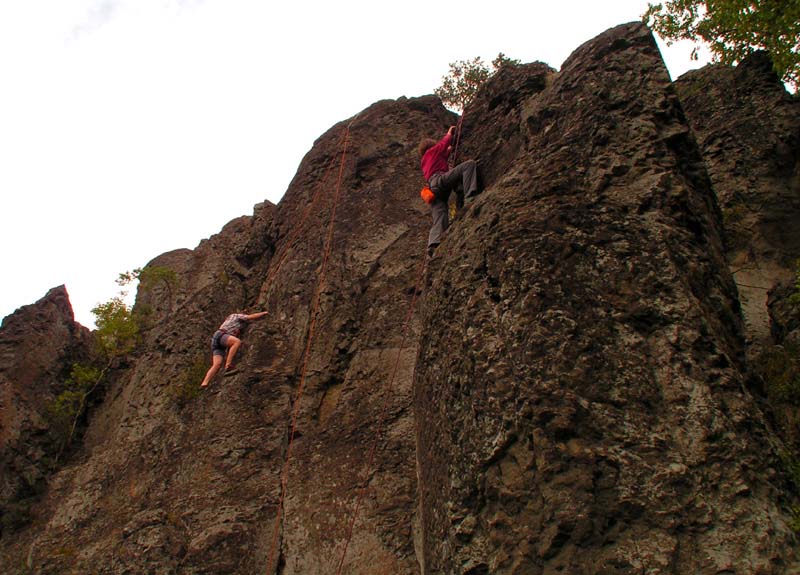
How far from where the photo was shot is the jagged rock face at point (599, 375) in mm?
4859

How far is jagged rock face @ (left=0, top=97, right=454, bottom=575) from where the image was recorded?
9461mm

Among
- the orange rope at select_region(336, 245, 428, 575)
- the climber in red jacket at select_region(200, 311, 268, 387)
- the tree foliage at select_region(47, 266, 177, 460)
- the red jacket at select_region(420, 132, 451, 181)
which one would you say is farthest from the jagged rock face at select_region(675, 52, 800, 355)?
the tree foliage at select_region(47, 266, 177, 460)

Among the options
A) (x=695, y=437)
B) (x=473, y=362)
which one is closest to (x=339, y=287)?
Answer: (x=473, y=362)

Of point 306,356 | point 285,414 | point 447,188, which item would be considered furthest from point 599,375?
point 306,356

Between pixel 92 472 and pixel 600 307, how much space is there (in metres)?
10.6

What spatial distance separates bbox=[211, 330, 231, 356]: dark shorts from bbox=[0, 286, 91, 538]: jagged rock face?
457 cm

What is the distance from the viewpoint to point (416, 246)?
1244cm

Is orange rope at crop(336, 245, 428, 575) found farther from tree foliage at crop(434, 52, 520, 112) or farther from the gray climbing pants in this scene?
tree foliage at crop(434, 52, 520, 112)

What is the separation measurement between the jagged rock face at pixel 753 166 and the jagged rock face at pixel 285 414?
17.9 ft

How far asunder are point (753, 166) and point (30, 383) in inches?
621

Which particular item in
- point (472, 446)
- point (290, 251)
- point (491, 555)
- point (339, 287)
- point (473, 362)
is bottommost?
point (491, 555)

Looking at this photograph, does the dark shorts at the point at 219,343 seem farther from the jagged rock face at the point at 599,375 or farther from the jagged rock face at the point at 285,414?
the jagged rock face at the point at 599,375

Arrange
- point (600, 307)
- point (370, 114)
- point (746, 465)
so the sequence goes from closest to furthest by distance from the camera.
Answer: point (746, 465) → point (600, 307) → point (370, 114)

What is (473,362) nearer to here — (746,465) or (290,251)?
(746,465)
